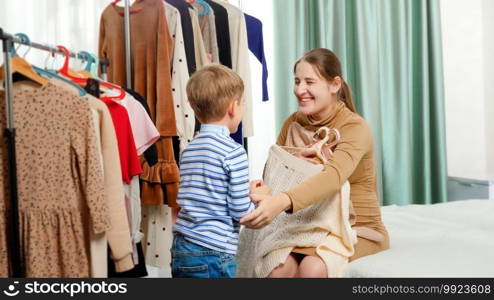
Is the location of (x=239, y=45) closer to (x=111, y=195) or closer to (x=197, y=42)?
(x=197, y=42)

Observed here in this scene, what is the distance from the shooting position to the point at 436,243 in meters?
1.79

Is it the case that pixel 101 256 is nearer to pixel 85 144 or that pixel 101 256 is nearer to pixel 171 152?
pixel 85 144

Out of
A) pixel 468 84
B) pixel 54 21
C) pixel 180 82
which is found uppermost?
pixel 54 21

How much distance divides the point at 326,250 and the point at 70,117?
0.82 m

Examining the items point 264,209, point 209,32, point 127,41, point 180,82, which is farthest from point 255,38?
point 264,209

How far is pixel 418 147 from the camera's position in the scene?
3.67 m

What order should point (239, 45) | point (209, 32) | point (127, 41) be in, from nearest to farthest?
point (127, 41), point (209, 32), point (239, 45)

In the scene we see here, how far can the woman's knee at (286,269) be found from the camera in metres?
1.55

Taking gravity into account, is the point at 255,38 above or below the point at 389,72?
above

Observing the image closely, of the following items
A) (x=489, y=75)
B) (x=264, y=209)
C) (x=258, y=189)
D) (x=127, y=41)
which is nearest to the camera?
(x=264, y=209)

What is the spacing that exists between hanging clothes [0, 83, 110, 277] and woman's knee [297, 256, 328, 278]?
1.87 ft

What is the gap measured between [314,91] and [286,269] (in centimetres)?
62

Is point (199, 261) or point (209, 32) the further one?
point (209, 32)

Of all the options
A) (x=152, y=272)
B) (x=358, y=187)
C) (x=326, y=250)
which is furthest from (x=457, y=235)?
(x=152, y=272)
